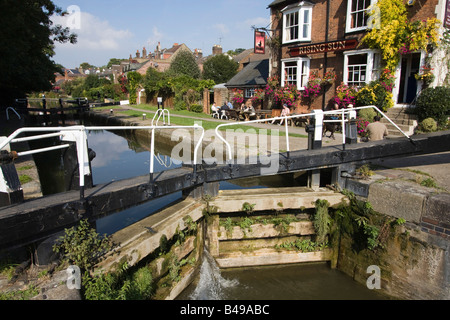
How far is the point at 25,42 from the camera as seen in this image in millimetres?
12891

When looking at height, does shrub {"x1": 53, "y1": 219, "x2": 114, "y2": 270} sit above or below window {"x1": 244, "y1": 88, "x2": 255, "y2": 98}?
below

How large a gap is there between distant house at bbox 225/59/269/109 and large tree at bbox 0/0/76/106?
38.5 ft

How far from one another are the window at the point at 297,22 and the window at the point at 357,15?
2293mm

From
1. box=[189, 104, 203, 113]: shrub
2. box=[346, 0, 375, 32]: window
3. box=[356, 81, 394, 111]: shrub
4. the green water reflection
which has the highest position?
box=[346, 0, 375, 32]: window

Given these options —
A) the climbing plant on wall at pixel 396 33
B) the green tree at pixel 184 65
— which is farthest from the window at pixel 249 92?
the green tree at pixel 184 65

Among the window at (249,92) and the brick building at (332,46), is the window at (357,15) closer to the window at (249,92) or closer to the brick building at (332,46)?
the brick building at (332,46)

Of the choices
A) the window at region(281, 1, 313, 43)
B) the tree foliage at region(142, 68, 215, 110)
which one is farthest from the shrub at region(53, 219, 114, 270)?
the tree foliage at region(142, 68, 215, 110)

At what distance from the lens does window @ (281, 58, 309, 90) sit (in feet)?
52.3

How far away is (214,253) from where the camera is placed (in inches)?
229

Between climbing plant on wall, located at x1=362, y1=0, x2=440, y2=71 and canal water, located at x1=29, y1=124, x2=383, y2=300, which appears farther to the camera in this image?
climbing plant on wall, located at x1=362, y1=0, x2=440, y2=71

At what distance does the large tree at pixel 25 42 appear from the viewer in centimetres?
1082

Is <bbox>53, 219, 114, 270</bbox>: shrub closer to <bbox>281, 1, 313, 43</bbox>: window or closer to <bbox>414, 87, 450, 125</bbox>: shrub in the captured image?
<bbox>414, 87, 450, 125</bbox>: shrub

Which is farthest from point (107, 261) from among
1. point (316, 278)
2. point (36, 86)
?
point (36, 86)

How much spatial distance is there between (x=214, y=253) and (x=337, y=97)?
11.0 meters
